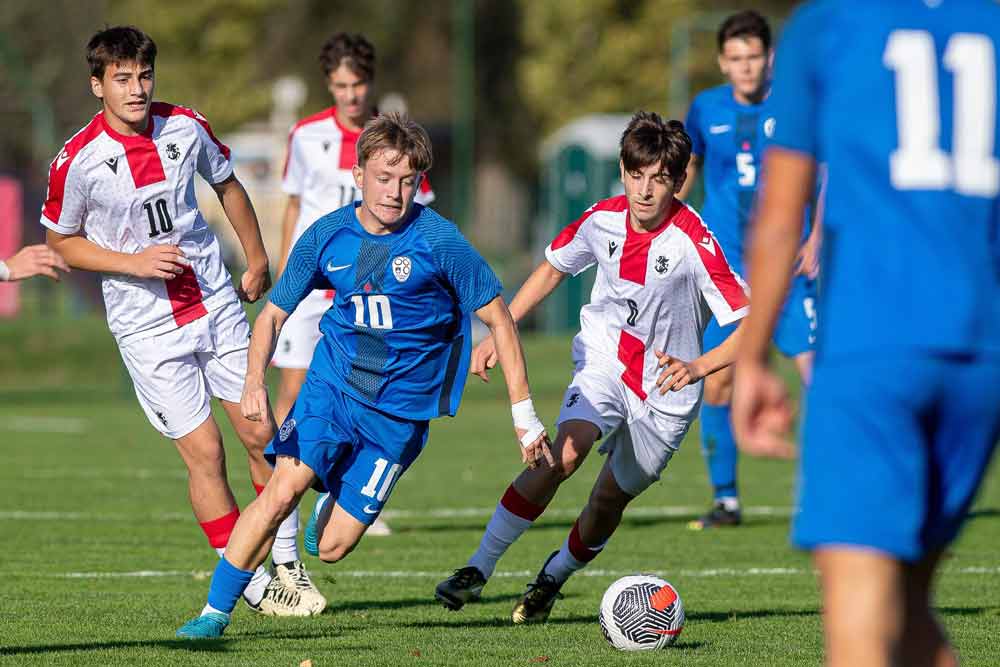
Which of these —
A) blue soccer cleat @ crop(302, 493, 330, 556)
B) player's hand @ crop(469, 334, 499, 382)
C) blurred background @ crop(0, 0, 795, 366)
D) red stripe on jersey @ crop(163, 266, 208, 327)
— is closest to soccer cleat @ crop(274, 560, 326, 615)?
blue soccer cleat @ crop(302, 493, 330, 556)

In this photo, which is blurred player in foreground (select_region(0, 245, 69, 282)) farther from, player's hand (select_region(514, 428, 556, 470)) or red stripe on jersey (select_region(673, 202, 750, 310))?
red stripe on jersey (select_region(673, 202, 750, 310))

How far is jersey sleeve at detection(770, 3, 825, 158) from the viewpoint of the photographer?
356 cm

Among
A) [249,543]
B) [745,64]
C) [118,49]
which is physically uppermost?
[118,49]

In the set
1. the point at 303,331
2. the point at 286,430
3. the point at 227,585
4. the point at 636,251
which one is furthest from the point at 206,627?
the point at 303,331

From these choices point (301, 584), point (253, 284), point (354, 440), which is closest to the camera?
point (354, 440)

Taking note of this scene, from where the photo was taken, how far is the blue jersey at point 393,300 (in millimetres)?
6293

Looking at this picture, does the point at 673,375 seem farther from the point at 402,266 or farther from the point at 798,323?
the point at 798,323

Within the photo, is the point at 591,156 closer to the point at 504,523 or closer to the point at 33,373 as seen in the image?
the point at 33,373

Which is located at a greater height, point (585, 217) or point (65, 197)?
point (65, 197)

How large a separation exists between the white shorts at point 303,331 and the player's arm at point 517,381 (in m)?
3.56

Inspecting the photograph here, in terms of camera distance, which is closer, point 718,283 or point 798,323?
point 718,283

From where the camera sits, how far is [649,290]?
22.7ft

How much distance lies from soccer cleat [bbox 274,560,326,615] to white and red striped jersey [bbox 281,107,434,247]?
114 inches

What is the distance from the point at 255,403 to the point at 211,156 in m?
1.71
